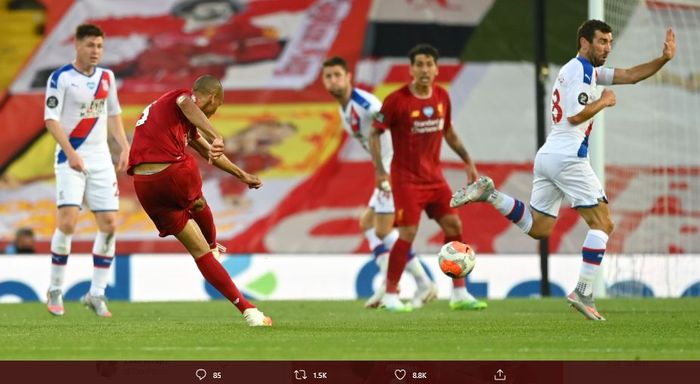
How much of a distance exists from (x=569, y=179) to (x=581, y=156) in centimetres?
20

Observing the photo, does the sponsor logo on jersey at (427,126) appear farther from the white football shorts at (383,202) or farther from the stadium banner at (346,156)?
the stadium banner at (346,156)

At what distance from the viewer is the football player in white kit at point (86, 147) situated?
1125 cm

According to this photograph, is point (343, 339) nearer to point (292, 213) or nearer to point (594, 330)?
point (594, 330)

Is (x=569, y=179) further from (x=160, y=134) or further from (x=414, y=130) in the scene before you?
(x=160, y=134)

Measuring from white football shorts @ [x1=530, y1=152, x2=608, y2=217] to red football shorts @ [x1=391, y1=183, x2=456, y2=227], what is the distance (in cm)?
157

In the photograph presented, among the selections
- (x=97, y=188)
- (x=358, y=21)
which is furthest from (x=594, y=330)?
(x=358, y=21)

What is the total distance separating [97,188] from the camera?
11430mm

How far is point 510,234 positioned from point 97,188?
25.0ft

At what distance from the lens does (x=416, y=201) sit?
1175 centimetres

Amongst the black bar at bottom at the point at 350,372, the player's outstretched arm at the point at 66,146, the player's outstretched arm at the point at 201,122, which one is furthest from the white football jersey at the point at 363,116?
the black bar at bottom at the point at 350,372

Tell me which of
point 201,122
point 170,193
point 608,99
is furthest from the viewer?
point 608,99

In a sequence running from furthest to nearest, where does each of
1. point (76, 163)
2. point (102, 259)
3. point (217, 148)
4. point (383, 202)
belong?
point (383, 202), point (102, 259), point (76, 163), point (217, 148)

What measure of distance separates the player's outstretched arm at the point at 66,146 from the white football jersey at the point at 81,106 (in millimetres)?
68

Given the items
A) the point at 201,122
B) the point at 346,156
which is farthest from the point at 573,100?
the point at 346,156
